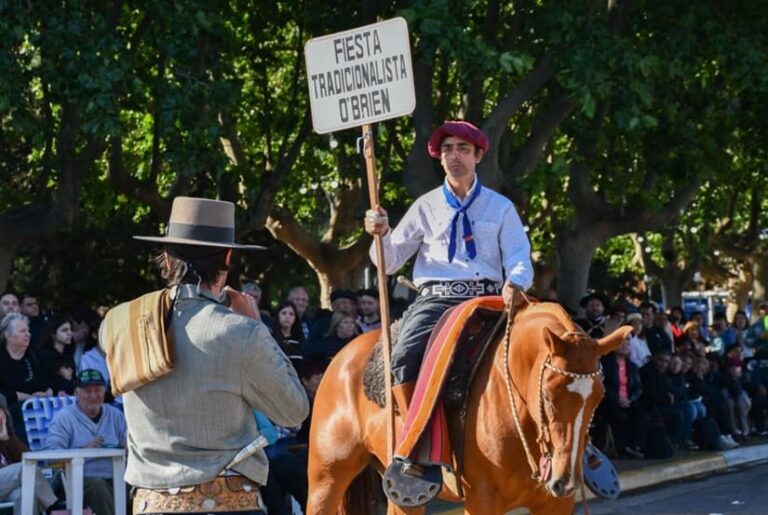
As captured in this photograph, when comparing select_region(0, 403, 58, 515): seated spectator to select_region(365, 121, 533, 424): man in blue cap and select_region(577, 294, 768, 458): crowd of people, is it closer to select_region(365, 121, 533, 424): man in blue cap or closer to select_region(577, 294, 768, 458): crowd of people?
select_region(365, 121, 533, 424): man in blue cap

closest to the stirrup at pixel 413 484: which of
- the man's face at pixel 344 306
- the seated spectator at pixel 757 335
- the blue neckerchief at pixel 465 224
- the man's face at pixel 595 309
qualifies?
the blue neckerchief at pixel 465 224

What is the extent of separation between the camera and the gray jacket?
5.00m

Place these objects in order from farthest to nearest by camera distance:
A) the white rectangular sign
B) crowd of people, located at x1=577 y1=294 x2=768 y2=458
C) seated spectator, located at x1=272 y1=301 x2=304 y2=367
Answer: crowd of people, located at x1=577 y1=294 x2=768 y2=458 < seated spectator, located at x1=272 y1=301 x2=304 y2=367 < the white rectangular sign

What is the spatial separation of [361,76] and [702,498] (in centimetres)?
792

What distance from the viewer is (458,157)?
27.4 ft

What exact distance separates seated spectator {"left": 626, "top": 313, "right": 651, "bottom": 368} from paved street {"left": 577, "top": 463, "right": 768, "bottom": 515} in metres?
2.13

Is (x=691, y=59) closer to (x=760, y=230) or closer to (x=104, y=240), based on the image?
(x=104, y=240)

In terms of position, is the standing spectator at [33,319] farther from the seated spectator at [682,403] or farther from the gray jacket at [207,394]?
the gray jacket at [207,394]

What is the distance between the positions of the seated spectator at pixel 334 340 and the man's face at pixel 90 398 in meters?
2.75

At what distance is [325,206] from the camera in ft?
103

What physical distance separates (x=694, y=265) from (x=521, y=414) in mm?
33948

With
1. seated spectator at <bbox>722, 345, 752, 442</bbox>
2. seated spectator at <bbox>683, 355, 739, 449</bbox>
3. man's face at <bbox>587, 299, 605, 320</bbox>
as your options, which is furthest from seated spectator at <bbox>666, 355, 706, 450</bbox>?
seated spectator at <bbox>722, 345, 752, 442</bbox>

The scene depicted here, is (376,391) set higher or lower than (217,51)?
lower

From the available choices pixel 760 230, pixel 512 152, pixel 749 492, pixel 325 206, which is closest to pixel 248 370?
pixel 749 492
